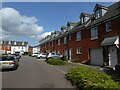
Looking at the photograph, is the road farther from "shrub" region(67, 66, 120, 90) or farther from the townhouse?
the townhouse

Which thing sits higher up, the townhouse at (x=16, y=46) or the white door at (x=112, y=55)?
the townhouse at (x=16, y=46)

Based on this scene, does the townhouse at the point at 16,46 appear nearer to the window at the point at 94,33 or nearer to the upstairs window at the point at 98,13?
the window at the point at 94,33

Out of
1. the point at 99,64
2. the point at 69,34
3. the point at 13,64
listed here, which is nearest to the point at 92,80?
the point at 13,64

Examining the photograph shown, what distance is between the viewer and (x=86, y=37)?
2945 centimetres

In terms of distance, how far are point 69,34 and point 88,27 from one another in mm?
10206

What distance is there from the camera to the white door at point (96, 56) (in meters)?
24.9

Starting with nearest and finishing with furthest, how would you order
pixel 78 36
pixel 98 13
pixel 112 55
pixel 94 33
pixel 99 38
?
pixel 112 55
pixel 99 38
pixel 94 33
pixel 98 13
pixel 78 36

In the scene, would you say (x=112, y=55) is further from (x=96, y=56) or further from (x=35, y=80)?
(x=35, y=80)

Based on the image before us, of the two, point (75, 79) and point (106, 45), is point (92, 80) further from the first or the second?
point (106, 45)

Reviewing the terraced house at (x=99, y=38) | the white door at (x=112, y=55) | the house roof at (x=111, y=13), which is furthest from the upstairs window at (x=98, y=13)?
the white door at (x=112, y=55)

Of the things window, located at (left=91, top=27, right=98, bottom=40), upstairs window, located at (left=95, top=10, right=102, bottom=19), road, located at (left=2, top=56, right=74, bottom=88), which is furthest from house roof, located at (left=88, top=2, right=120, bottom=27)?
road, located at (left=2, top=56, right=74, bottom=88)

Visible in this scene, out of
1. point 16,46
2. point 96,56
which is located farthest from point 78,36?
point 16,46

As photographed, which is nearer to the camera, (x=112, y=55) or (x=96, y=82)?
(x=96, y=82)

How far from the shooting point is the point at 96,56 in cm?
2620
